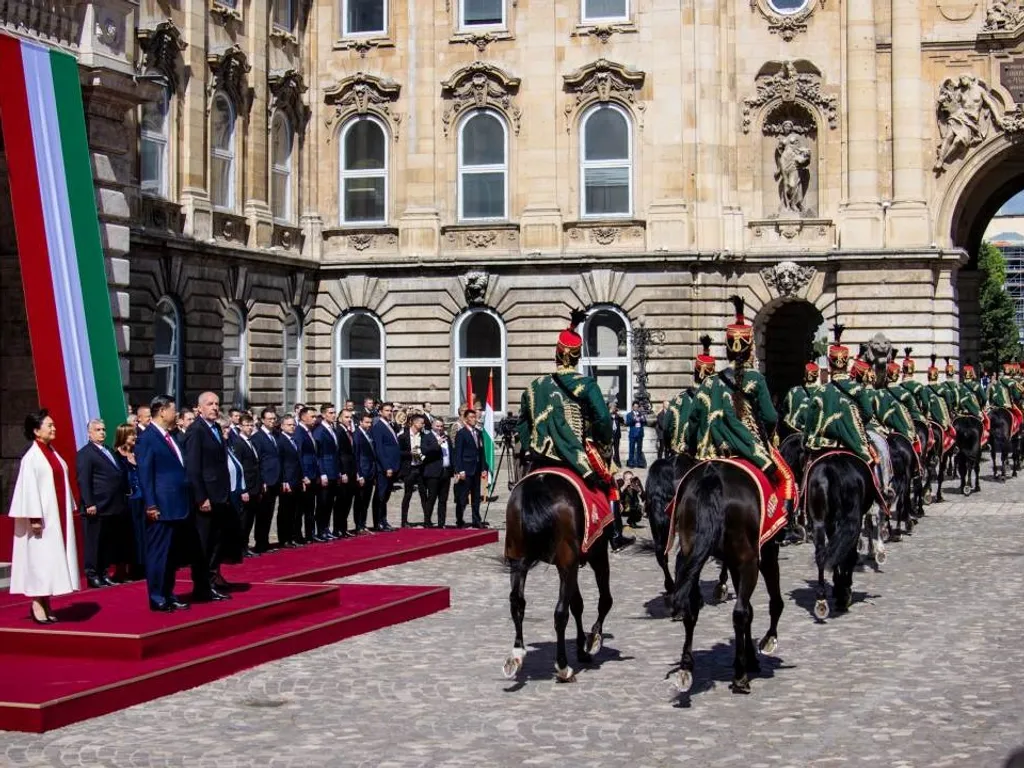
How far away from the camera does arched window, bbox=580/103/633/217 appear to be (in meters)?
40.7

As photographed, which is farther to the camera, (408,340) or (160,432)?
(408,340)

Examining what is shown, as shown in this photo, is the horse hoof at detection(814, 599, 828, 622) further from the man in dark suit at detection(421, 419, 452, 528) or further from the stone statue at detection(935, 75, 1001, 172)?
the stone statue at detection(935, 75, 1001, 172)

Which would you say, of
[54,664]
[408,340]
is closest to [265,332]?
[408,340]

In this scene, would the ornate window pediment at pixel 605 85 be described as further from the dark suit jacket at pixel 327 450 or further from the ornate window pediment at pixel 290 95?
the dark suit jacket at pixel 327 450

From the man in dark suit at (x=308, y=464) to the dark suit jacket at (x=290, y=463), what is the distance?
0.43 feet

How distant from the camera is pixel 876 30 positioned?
130ft

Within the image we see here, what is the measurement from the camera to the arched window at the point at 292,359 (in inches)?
1624

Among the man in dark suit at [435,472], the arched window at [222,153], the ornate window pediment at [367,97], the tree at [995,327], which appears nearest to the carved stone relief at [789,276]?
the ornate window pediment at [367,97]

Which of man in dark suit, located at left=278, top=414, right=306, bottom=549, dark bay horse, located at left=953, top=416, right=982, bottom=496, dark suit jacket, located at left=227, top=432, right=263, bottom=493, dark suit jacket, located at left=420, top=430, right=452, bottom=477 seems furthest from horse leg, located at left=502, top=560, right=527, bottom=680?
dark bay horse, located at left=953, top=416, right=982, bottom=496

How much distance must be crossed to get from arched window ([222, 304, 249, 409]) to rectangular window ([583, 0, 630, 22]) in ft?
37.1

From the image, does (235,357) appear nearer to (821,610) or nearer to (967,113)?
(967,113)

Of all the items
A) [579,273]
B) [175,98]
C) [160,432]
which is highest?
[175,98]

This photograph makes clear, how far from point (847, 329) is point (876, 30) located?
23.5 feet

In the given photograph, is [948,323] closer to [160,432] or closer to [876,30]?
[876,30]
